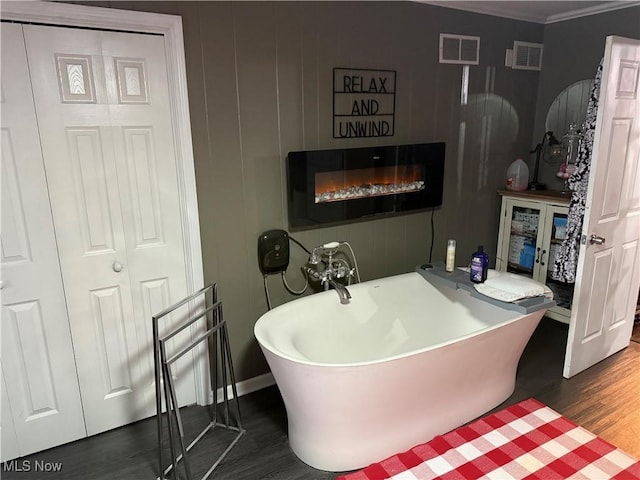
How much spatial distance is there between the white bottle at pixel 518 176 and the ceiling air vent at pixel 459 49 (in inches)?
35.7

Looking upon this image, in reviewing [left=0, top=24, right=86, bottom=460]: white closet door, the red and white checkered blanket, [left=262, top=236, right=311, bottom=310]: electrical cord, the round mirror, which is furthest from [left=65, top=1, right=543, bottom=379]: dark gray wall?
the red and white checkered blanket

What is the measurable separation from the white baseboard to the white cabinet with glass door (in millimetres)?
2199

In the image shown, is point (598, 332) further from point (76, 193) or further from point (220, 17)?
point (76, 193)

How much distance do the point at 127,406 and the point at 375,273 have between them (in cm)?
175

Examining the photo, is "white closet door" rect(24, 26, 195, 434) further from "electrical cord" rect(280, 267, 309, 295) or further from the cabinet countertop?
the cabinet countertop

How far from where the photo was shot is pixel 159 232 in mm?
2379

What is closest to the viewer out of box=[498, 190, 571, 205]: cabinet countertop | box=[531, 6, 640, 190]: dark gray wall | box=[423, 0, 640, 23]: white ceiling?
box=[423, 0, 640, 23]: white ceiling

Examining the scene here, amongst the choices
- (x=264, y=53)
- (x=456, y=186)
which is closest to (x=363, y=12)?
(x=264, y=53)

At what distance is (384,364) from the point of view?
1951 mm

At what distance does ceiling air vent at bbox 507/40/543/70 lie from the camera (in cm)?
345

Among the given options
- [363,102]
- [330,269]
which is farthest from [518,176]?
[330,269]

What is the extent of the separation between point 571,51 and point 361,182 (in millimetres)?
2062

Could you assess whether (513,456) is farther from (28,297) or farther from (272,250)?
(28,297)

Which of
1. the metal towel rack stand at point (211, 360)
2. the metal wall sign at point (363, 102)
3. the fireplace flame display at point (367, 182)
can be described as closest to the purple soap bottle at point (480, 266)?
the fireplace flame display at point (367, 182)
